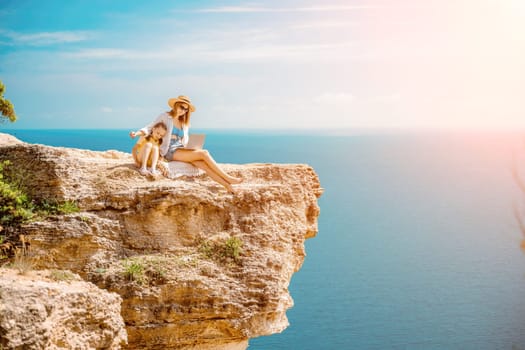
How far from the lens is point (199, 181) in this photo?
11938 millimetres

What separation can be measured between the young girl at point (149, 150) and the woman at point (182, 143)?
0.08 m

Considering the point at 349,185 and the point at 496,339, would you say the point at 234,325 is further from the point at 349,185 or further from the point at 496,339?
the point at 349,185

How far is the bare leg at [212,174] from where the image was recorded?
11.7 metres

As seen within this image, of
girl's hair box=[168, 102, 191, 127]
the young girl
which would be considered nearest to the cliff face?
the young girl

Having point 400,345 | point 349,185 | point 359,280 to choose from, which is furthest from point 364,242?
point 349,185

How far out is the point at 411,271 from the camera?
36094mm

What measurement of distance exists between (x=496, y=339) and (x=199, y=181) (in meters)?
16.6

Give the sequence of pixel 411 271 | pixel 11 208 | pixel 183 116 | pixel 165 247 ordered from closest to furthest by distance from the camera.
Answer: pixel 11 208, pixel 165 247, pixel 183 116, pixel 411 271

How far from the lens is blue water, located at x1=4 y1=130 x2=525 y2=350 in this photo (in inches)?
1036

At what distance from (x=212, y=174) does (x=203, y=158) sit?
327 mm

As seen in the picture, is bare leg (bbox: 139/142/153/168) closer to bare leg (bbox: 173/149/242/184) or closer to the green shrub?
bare leg (bbox: 173/149/242/184)

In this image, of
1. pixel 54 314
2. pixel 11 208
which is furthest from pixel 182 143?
pixel 54 314

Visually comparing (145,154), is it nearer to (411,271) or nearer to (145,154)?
(145,154)

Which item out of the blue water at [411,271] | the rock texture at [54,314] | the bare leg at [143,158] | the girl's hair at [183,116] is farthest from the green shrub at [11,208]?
the blue water at [411,271]
